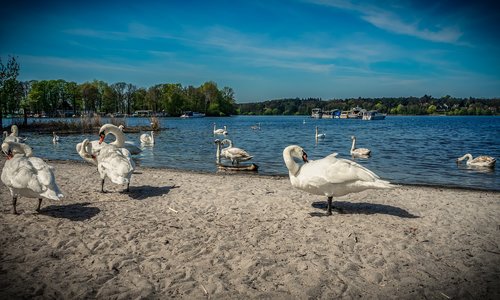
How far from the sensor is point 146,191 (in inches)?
412

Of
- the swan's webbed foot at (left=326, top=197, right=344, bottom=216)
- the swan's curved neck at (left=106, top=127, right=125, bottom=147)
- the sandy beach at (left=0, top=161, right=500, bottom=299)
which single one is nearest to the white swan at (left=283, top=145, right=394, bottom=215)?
the swan's webbed foot at (left=326, top=197, right=344, bottom=216)

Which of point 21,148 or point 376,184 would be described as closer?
point 376,184

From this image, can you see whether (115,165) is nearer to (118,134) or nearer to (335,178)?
(118,134)

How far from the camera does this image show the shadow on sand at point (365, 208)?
812cm

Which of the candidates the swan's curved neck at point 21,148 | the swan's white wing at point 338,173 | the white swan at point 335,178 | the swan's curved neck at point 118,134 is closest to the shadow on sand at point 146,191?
the swan's curved neck at point 118,134

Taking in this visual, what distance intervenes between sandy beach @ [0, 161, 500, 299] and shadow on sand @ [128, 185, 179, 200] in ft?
0.51

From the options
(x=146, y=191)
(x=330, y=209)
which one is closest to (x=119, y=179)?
(x=146, y=191)

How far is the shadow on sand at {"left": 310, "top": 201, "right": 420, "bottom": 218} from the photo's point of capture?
8.12 metres

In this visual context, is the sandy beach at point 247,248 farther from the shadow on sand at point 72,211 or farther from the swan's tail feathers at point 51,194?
the swan's tail feathers at point 51,194

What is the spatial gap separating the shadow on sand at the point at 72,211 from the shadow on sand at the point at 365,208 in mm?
5247

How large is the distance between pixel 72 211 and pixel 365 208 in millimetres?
7240

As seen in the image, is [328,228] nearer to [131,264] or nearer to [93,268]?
[131,264]

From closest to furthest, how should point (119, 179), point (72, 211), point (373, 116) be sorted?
1. point (72, 211)
2. point (119, 179)
3. point (373, 116)

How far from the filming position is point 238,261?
5.41 metres
